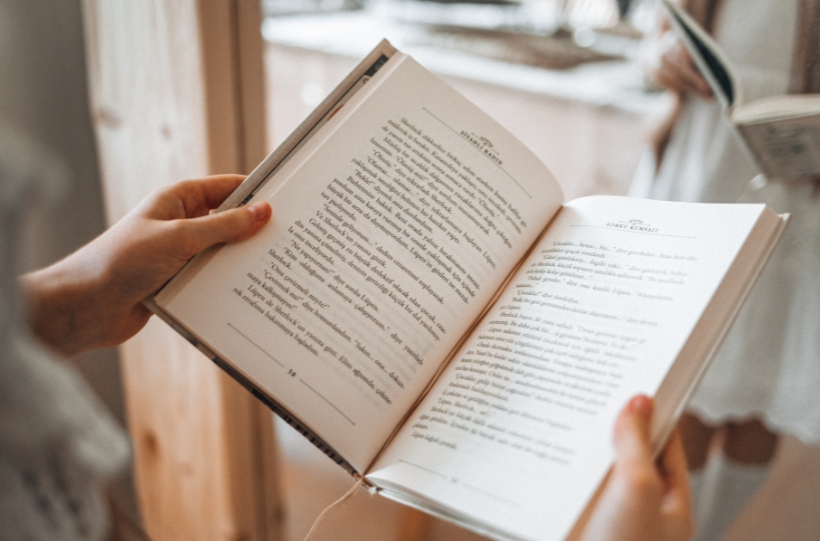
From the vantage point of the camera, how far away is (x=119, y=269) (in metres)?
0.45

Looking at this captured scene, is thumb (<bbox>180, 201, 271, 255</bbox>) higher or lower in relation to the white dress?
lower

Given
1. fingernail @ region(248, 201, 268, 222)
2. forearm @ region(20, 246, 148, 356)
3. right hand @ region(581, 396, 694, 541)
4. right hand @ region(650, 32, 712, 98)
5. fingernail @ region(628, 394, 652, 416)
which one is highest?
right hand @ region(650, 32, 712, 98)

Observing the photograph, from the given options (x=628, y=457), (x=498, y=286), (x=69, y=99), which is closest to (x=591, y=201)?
(x=498, y=286)

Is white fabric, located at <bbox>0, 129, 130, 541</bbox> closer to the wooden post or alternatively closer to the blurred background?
the blurred background

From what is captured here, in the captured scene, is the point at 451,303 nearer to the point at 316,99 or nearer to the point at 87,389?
the point at 87,389

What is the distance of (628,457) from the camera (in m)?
Answer: 0.33

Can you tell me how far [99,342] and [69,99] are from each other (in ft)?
1.67

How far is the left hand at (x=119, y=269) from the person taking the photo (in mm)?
433

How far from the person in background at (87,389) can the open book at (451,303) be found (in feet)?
0.06

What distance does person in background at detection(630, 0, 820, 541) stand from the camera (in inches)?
29.7

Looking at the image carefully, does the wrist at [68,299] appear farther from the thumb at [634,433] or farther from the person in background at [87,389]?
the thumb at [634,433]

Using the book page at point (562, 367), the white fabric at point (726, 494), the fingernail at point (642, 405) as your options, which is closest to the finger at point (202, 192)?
the book page at point (562, 367)

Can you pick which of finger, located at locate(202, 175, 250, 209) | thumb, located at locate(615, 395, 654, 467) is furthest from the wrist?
thumb, located at locate(615, 395, 654, 467)

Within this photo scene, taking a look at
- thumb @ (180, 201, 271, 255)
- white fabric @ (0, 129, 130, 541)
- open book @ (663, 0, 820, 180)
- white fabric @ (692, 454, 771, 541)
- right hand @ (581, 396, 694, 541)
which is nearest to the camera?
white fabric @ (0, 129, 130, 541)
